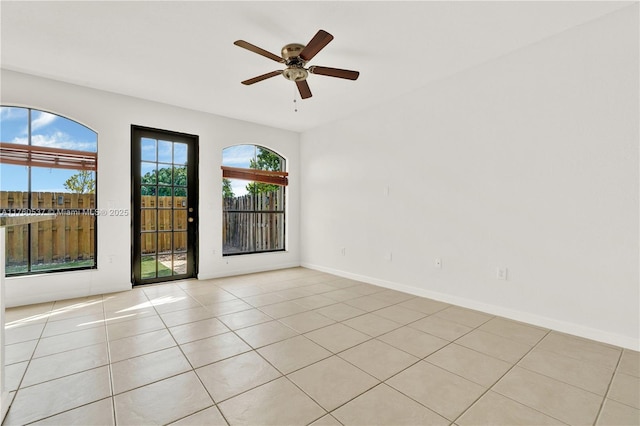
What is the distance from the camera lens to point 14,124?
11.3 feet

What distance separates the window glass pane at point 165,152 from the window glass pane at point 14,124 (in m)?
1.43

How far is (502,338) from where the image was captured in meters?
2.54

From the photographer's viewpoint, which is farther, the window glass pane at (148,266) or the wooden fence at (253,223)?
the wooden fence at (253,223)

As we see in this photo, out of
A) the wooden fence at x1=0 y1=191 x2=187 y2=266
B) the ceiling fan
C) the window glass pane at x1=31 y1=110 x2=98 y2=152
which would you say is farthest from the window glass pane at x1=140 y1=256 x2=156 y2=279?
the ceiling fan

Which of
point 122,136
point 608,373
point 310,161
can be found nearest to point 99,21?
point 122,136

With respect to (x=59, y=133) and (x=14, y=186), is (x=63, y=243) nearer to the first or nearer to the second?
(x=14, y=186)

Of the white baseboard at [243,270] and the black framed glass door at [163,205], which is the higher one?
the black framed glass door at [163,205]

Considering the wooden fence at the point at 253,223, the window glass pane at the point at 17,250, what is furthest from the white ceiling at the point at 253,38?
the wooden fence at the point at 253,223

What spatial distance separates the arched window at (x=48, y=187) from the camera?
3.43m

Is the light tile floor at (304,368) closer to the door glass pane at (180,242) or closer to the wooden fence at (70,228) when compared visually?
the wooden fence at (70,228)

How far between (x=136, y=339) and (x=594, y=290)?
394cm

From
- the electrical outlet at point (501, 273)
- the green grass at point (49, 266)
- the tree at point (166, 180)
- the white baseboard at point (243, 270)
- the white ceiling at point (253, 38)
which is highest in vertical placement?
the white ceiling at point (253, 38)

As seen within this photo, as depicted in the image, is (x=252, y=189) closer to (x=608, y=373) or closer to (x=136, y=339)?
(x=136, y=339)

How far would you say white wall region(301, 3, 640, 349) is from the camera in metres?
2.41
